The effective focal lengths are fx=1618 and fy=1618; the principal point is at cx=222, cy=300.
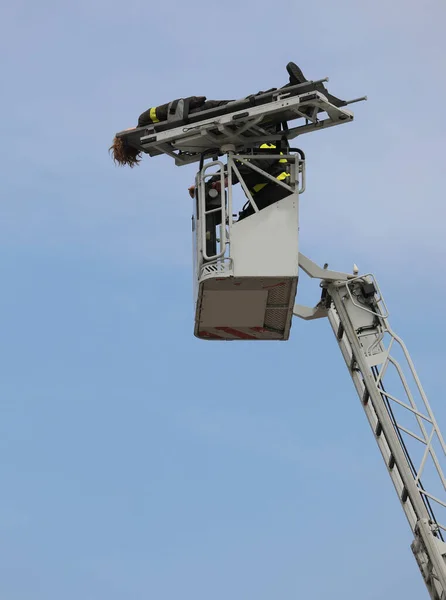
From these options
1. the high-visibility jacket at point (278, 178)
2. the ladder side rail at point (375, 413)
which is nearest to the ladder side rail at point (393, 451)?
the ladder side rail at point (375, 413)

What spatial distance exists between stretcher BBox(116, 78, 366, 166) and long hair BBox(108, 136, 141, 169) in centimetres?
10

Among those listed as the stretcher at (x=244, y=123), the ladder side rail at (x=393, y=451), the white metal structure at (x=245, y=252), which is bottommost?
the ladder side rail at (x=393, y=451)

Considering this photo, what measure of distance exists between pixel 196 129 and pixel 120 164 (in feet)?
6.16

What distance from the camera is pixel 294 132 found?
2630 cm

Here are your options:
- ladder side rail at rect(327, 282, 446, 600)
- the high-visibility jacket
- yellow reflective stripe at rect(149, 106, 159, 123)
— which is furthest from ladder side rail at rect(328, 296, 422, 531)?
yellow reflective stripe at rect(149, 106, 159, 123)

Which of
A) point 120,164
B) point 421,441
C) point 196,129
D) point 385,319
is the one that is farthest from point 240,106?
point 421,441

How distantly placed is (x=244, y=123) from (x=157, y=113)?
1.62 m

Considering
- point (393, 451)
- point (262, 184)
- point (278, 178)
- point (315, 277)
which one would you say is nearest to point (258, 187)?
point (262, 184)

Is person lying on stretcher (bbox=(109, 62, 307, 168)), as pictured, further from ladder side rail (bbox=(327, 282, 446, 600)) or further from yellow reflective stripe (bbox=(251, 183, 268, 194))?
ladder side rail (bbox=(327, 282, 446, 600))

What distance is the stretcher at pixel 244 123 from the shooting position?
2544cm

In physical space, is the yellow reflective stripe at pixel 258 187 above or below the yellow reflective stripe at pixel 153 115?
below

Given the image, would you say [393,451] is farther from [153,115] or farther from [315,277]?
[153,115]

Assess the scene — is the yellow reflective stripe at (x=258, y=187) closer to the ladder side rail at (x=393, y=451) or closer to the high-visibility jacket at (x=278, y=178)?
the high-visibility jacket at (x=278, y=178)

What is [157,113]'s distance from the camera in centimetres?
2642
